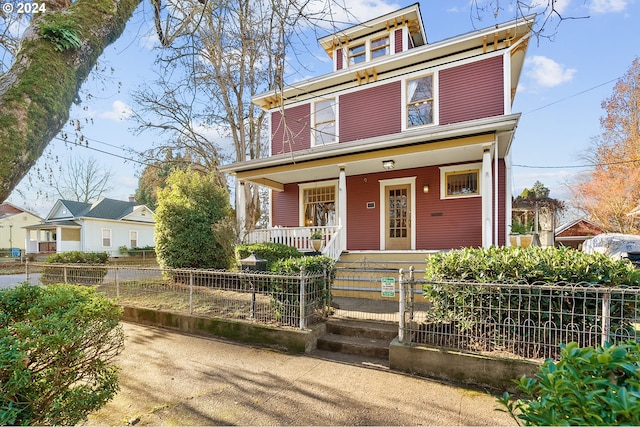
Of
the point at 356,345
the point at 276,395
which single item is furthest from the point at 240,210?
the point at 276,395

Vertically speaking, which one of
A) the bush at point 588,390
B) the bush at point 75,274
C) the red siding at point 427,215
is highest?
the red siding at point 427,215

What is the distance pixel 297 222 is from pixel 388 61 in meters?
6.57

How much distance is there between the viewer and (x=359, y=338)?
4.43 m

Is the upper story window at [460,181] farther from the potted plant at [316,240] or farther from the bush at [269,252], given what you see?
the bush at [269,252]

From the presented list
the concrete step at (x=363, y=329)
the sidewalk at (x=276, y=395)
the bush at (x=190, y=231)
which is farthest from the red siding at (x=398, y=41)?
the sidewalk at (x=276, y=395)

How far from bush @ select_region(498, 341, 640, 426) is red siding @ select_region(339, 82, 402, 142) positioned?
962 centimetres

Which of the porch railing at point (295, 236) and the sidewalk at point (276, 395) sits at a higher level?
the porch railing at point (295, 236)

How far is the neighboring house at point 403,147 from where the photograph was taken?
26.5 feet

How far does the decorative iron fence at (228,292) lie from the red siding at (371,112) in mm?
7086

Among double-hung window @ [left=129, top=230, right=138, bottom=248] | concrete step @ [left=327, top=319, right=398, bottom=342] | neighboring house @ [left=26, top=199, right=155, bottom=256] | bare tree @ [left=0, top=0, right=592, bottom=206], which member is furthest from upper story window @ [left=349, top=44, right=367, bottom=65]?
double-hung window @ [left=129, top=230, right=138, bottom=248]

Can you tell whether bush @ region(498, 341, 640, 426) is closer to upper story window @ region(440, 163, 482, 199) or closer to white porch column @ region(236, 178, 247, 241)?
upper story window @ region(440, 163, 482, 199)

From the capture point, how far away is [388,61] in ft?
32.7

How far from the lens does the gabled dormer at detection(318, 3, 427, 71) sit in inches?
416

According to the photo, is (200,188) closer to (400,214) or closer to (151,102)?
(400,214)
